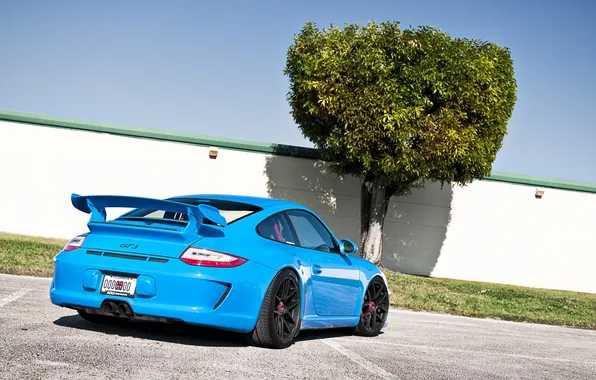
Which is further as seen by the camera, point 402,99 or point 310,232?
point 402,99

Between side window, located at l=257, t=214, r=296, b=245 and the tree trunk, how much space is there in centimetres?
1672

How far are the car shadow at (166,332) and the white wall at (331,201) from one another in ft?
59.3

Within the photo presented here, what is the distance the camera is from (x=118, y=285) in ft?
22.4

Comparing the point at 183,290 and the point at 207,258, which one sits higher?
the point at 207,258

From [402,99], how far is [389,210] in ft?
18.1

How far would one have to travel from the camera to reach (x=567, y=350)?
1013 cm

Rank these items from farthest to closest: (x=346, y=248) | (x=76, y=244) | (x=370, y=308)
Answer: (x=370, y=308) < (x=346, y=248) < (x=76, y=244)

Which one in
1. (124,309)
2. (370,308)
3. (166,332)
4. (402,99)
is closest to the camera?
(124,309)

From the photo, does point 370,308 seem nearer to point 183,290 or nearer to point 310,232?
point 310,232

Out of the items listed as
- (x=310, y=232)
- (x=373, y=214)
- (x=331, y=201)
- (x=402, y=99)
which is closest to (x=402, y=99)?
(x=402, y=99)

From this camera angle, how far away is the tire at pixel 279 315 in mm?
7086

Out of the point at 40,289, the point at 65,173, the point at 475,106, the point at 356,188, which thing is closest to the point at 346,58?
the point at 475,106

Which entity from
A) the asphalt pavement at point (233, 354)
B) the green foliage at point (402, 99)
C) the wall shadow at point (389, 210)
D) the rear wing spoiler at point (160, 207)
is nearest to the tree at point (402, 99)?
the green foliage at point (402, 99)

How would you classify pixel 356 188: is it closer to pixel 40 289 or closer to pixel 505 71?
pixel 505 71
